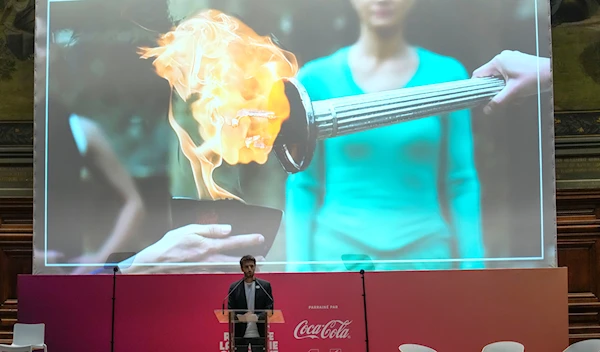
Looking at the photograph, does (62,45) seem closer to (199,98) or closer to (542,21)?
(199,98)

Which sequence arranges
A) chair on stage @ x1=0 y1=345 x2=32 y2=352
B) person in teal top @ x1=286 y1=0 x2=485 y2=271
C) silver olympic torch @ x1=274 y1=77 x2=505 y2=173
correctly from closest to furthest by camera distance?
chair on stage @ x1=0 y1=345 x2=32 y2=352, person in teal top @ x1=286 y1=0 x2=485 y2=271, silver olympic torch @ x1=274 y1=77 x2=505 y2=173

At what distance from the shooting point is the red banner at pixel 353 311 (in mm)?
6852

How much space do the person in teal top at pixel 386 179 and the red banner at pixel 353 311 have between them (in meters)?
0.35

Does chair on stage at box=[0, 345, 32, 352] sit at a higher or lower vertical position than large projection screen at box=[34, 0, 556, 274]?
lower

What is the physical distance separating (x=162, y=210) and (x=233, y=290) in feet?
7.39

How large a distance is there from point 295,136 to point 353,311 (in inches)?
78.9

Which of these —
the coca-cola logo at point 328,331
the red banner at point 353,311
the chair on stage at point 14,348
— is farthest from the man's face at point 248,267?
the chair on stage at point 14,348

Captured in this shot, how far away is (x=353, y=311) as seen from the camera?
6.89 metres

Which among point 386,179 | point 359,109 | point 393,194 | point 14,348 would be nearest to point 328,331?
point 393,194

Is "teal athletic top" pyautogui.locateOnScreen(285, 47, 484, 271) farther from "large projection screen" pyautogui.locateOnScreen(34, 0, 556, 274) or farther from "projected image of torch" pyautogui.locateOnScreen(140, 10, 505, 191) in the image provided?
"projected image of torch" pyautogui.locateOnScreen(140, 10, 505, 191)

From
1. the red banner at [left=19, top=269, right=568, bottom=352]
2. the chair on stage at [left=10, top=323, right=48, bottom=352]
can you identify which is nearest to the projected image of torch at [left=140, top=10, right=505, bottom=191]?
the red banner at [left=19, top=269, right=568, bottom=352]

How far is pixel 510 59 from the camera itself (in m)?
7.36

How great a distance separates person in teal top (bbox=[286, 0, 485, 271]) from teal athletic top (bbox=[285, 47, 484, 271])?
0.01 meters

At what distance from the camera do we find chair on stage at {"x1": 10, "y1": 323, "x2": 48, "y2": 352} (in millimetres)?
6805
